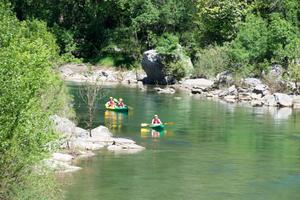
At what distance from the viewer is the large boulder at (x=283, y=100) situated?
227 ft

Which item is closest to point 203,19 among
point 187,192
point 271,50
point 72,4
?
point 271,50

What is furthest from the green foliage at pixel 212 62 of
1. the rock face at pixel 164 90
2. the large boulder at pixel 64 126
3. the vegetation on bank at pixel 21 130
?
the vegetation on bank at pixel 21 130

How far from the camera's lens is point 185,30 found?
101m

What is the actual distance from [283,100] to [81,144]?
105ft

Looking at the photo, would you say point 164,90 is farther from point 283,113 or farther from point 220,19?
point 283,113

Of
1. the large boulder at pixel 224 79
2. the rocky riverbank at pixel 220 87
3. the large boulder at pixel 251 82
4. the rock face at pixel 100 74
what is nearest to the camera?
the rocky riverbank at pixel 220 87

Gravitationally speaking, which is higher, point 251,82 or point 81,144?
point 251,82

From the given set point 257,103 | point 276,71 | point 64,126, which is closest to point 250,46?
point 276,71

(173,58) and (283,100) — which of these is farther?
(173,58)

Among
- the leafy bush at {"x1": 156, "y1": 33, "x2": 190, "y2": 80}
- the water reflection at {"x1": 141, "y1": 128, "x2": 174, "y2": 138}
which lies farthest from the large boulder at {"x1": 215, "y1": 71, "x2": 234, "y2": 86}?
the water reflection at {"x1": 141, "y1": 128, "x2": 174, "y2": 138}

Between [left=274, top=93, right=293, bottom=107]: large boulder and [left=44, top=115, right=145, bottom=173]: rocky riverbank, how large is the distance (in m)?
26.7

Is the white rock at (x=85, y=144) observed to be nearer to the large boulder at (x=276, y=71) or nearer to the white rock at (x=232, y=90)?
the white rock at (x=232, y=90)

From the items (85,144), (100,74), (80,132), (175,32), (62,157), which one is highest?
(175,32)

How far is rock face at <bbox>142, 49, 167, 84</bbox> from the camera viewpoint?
89.9 meters
